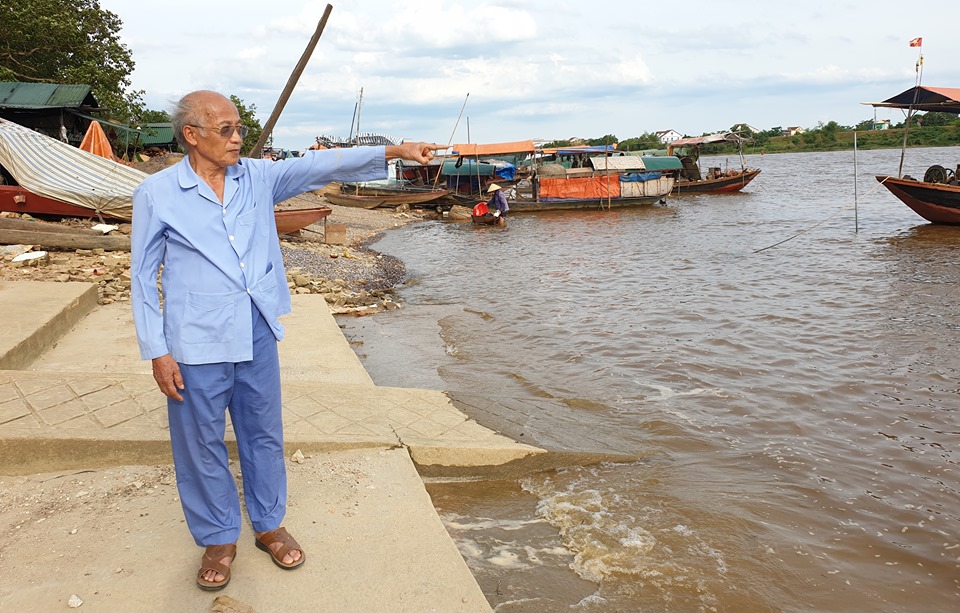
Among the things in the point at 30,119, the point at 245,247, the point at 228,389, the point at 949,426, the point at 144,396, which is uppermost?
the point at 30,119

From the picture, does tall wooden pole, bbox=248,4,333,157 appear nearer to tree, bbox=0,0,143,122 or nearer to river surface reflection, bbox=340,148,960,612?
river surface reflection, bbox=340,148,960,612

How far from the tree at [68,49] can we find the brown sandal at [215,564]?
71.8ft

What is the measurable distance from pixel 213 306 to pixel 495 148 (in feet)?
77.4

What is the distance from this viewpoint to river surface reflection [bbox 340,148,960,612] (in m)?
3.05

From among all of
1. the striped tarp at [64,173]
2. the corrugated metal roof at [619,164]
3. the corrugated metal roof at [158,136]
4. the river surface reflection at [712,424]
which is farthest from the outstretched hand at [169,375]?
the corrugated metal roof at [158,136]

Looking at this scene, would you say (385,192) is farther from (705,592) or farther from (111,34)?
(705,592)

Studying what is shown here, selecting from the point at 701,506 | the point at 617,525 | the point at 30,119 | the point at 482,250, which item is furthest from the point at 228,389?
the point at 30,119

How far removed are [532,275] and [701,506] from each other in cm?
970

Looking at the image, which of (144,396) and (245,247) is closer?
(245,247)

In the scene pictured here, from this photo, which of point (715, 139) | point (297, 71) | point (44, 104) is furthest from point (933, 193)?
point (44, 104)

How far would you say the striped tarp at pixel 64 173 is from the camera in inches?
396

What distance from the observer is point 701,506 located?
3.71 metres

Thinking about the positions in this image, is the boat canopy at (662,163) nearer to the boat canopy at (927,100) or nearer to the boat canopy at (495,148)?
the boat canopy at (495,148)

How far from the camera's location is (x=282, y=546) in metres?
2.42
